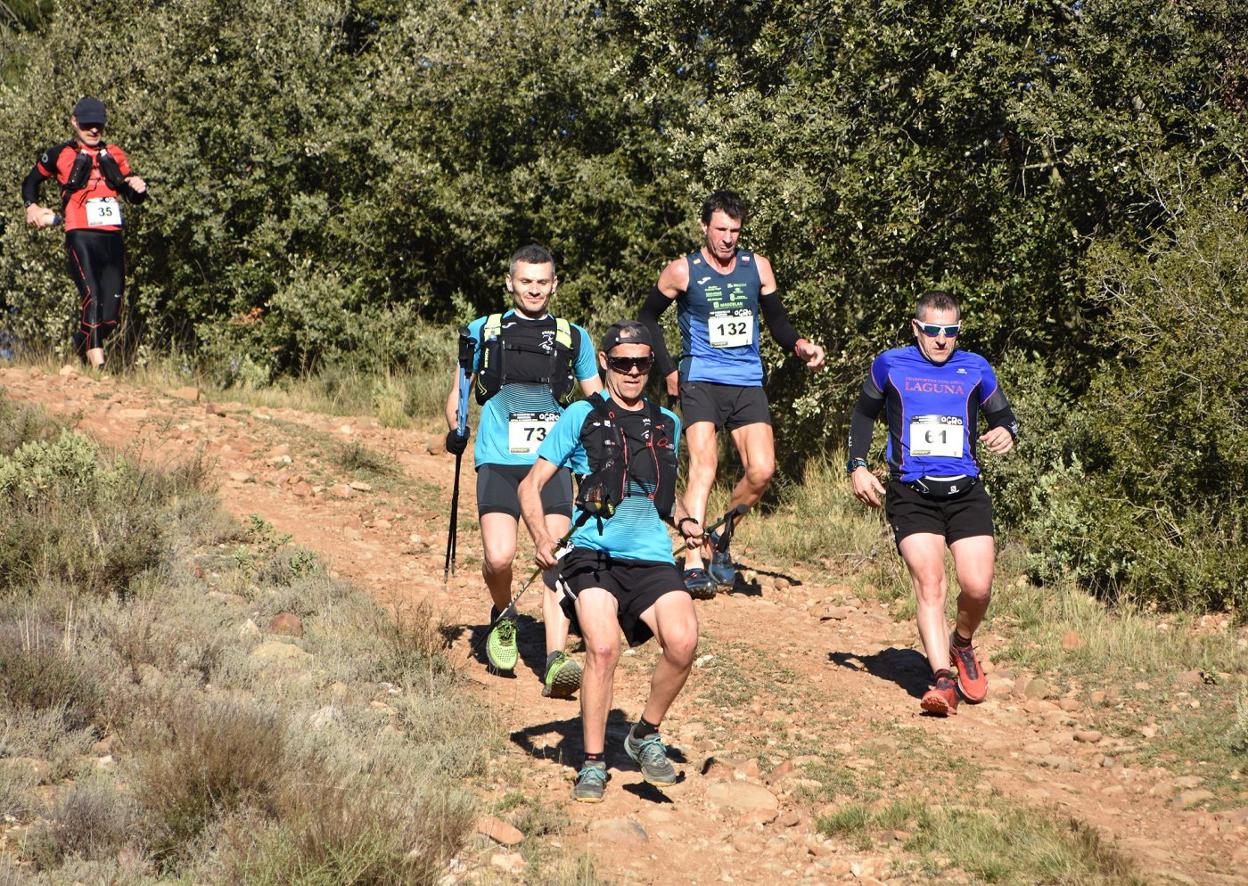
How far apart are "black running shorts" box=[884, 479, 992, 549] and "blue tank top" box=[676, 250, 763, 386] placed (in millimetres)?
1610

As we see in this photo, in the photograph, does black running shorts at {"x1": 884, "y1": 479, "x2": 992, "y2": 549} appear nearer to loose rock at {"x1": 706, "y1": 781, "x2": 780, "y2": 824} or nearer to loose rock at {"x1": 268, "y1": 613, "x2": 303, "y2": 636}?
loose rock at {"x1": 706, "y1": 781, "x2": 780, "y2": 824}

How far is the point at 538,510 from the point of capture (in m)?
5.71

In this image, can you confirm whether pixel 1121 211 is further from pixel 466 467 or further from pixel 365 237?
pixel 365 237

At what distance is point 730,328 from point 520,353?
5.73 ft

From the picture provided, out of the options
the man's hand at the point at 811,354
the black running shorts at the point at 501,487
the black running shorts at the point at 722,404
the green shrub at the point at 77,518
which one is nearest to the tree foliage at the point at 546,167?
the man's hand at the point at 811,354

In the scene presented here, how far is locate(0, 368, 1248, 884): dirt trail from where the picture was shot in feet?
17.6

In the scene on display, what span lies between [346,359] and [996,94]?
716 centimetres

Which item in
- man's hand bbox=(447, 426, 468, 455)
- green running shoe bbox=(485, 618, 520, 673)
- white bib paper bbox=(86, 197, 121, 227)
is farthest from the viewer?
white bib paper bbox=(86, 197, 121, 227)

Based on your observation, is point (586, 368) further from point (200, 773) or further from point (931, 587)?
point (200, 773)

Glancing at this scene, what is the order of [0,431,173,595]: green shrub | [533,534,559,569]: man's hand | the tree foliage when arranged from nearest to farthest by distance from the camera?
[533,534,559,569]: man's hand, [0,431,173,595]: green shrub, the tree foliage

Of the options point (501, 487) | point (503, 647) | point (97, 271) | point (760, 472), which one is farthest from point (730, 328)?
point (97, 271)

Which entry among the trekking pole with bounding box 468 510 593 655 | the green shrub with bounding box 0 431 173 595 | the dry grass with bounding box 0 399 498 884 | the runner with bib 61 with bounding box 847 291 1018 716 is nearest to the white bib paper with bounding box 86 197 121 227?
the green shrub with bounding box 0 431 173 595

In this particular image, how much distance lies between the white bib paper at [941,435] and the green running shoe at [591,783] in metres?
2.43

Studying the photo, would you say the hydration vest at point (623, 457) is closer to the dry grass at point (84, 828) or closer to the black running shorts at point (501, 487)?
the black running shorts at point (501, 487)
